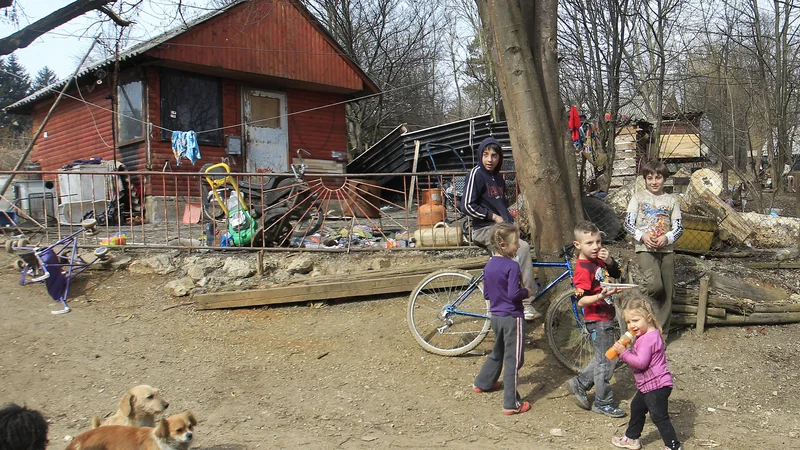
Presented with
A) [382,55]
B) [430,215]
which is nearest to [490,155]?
[430,215]

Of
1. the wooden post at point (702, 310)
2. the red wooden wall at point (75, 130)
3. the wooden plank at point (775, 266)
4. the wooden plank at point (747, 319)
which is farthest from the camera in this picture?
the red wooden wall at point (75, 130)

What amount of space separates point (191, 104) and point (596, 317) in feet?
37.3

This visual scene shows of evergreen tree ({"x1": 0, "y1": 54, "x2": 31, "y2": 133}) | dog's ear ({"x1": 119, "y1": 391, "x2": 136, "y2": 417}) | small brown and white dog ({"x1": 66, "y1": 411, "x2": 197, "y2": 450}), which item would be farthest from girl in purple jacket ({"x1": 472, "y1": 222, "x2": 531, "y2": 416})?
evergreen tree ({"x1": 0, "y1": 54, "x2": 31, "y2": 133})

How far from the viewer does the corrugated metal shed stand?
13.5 metres

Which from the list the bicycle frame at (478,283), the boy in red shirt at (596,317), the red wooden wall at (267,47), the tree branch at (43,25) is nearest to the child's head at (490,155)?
the bicycle frame at (478,283)

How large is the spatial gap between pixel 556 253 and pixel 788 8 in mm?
8710

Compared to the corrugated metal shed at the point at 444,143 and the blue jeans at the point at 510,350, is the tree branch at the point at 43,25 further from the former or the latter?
the corrugated metal shed at the point at 444,143

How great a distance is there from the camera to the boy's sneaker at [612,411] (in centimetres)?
407

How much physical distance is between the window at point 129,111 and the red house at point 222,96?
0.02 m

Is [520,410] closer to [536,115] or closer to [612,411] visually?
[612,411]

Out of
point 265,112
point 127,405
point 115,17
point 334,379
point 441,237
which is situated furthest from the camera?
point 265,112

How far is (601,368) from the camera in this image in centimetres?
411

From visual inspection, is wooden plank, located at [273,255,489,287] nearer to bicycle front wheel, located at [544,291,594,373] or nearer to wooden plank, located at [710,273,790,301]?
bicycle front wheel, located at [544,291,594,373]

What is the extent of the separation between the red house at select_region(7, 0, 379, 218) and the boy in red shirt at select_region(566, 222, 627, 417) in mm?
9309
